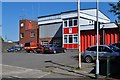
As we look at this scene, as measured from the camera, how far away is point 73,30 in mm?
48500

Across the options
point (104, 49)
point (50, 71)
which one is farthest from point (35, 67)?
point (104, 49)

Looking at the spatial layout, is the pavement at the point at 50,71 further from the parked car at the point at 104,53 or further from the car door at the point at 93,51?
the car door at the point at 93,51

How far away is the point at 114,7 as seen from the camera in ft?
66.0

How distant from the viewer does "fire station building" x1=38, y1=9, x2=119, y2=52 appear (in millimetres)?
40250

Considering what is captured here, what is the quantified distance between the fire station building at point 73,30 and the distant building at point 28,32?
111 inches

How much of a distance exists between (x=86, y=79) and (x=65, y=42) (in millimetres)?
33654

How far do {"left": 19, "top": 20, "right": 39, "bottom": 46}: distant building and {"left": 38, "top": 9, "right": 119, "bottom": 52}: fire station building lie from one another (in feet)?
9.26

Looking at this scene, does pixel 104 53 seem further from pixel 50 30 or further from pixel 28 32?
pixel 28 32

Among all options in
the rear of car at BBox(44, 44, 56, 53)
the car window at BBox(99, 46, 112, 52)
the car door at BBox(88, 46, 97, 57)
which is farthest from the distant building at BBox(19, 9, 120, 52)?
the car window at BBox(99, 46, 112, 52)

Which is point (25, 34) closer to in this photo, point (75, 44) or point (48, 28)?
point (48, 28)

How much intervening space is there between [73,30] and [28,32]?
63.3ft

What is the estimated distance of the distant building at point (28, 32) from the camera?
63997mm

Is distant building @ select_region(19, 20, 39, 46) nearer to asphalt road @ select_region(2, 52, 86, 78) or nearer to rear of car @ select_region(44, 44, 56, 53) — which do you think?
rear of car @ select_region(44, 44, 56, 53)

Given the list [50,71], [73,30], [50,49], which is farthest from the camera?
[73,30]
